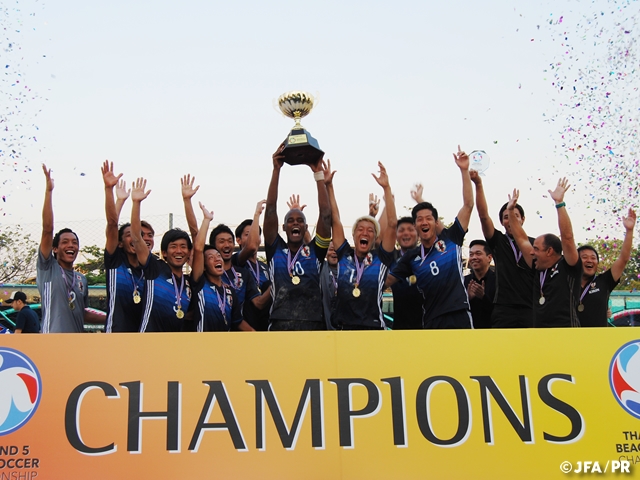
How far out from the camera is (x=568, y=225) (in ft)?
18.3

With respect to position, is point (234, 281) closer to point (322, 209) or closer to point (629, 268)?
point (322, 209)

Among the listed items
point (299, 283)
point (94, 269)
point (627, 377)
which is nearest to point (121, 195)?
point (299, 283)

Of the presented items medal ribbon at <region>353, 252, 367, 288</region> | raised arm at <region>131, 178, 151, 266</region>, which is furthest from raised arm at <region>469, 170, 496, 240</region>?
raised arm at <region>131, 178, 151, 266</region>

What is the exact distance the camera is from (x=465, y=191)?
6020 millimetres

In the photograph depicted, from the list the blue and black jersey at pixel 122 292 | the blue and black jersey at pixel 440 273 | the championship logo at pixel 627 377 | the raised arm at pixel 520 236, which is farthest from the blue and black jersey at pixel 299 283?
the championship logo at pixel 627 377

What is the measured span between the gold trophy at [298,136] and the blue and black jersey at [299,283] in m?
0.85

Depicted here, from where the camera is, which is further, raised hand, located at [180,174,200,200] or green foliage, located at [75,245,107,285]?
green foliage, located at [75,245,107,285]

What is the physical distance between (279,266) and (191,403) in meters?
2.01

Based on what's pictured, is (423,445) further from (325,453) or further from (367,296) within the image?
(367,296)

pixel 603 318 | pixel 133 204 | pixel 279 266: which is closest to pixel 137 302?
pixel 133 204

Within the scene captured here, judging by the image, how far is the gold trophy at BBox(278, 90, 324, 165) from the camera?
6172mm

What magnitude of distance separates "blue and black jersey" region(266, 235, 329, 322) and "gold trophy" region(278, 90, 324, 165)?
85 centimetres

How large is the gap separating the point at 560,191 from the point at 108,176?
425 centimetres

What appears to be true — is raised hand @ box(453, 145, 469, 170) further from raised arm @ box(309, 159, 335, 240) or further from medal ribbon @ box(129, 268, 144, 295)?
medal ribbon @ box(129, 268, 144, 295)
